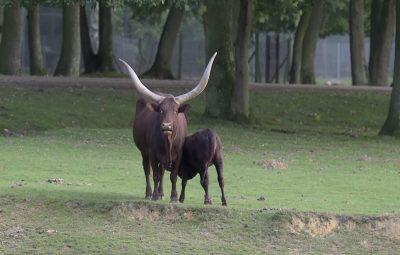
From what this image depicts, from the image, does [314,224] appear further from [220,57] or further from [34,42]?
[34,42]

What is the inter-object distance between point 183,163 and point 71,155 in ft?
24.7

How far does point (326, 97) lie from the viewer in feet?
120

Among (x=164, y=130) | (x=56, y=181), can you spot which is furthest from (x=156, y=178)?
(x=56, y=181)

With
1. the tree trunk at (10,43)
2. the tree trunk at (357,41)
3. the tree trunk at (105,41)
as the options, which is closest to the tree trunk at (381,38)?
the tree trunk at (357,41)

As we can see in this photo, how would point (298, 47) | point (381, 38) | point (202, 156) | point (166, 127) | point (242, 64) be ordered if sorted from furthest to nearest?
point (298, 47) → point (381, 38) → point (242, 64) → point (202, 156) → point (166, 127)

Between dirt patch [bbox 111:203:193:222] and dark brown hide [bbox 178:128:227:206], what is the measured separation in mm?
808

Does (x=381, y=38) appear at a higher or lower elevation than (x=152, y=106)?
lower

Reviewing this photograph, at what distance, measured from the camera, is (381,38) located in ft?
135

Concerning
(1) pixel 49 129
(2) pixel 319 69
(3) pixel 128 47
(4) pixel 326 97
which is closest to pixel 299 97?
(4) pixel 326 97

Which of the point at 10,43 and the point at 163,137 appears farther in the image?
the point at 10,43

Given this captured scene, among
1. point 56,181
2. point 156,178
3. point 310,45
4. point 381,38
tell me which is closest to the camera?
point 156,178

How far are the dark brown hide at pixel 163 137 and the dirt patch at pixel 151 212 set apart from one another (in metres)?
0.60

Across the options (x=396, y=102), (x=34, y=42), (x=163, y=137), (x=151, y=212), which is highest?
(x=163, y=137)

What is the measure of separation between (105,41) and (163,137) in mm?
28087
